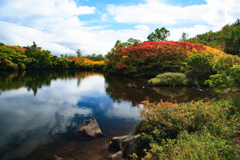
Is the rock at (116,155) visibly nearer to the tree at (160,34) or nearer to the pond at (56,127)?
the pond at (56,127)

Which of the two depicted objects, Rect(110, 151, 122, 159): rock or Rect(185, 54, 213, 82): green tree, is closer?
Rect(110, 151, 122, 159): rock

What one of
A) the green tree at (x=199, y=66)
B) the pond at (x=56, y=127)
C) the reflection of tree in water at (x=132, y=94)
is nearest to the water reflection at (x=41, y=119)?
the pond at (x=56, y=127)

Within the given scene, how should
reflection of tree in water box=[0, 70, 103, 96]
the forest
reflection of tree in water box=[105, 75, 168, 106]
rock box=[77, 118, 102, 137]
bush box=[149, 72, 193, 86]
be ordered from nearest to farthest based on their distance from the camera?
the forest
rock box=[77, 118, 102, 137]
reflection of tree in water box=[105, 75, 168, 106]
reflection of tree in water box=[0, 70, 103, 96]
bush box=[149, 72, 193, 86]

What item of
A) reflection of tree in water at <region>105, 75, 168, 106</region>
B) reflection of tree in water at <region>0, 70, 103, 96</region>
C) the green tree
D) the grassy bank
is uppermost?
the green tree

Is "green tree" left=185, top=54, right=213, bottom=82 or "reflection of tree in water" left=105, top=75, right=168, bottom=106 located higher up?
"green tree" left=185, top=54, right=213, bottom=82

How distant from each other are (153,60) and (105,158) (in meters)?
25.9

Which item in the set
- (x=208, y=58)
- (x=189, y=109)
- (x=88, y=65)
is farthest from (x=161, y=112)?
(x=88, y=65)

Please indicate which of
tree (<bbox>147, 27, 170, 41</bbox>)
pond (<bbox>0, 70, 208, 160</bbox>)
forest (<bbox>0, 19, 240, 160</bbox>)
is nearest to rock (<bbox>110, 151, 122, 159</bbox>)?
pond (<bbox>0, 70, 208, 160</bbox>)

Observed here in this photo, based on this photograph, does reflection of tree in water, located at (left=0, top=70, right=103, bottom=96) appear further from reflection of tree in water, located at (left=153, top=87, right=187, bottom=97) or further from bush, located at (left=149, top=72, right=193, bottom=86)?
reflection of tree in water, located at (left=153, top=87, right=187, bottom=97)

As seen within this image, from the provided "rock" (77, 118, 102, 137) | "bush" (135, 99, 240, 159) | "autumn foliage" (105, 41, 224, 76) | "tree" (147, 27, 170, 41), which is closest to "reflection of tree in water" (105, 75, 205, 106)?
"rock" (77, 118, 102, 137)

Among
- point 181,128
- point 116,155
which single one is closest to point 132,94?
point 116,155

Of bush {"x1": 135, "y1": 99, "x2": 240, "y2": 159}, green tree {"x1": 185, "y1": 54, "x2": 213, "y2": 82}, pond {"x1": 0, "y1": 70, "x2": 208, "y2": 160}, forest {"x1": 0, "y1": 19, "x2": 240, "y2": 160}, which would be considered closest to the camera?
A: forest {"x1": 0, "y1": 19, "x2": 240, "y2": 160}

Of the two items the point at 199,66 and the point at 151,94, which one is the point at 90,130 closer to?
the point at 151,94

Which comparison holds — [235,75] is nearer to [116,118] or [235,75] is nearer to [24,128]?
[116,118]
